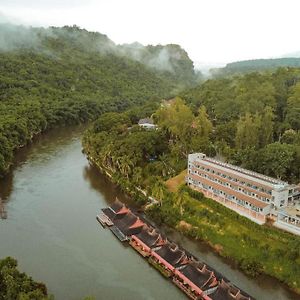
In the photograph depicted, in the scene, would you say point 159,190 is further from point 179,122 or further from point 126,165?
point 179,122

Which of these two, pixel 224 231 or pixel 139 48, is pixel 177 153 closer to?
pixel 224 231

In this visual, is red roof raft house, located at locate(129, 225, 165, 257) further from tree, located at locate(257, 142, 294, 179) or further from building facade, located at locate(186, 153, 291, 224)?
tree, located at locate(257, 142, 294, 179)

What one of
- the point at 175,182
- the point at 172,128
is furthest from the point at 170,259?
the point at 172,128

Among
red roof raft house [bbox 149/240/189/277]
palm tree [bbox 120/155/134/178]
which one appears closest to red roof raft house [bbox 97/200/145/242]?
red roof raft house [bbox 149/240/189/277]

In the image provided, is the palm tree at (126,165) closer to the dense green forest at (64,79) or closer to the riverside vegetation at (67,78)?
the dense green forest at (64,79)

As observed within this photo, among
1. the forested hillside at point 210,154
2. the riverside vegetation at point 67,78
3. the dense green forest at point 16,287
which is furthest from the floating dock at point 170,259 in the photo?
the riverside vegetation at point 67,78

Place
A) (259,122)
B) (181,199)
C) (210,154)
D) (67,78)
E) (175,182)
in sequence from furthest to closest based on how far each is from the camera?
(67,78) → (210,154) → (259,122) → (175,182) → (181,199)
